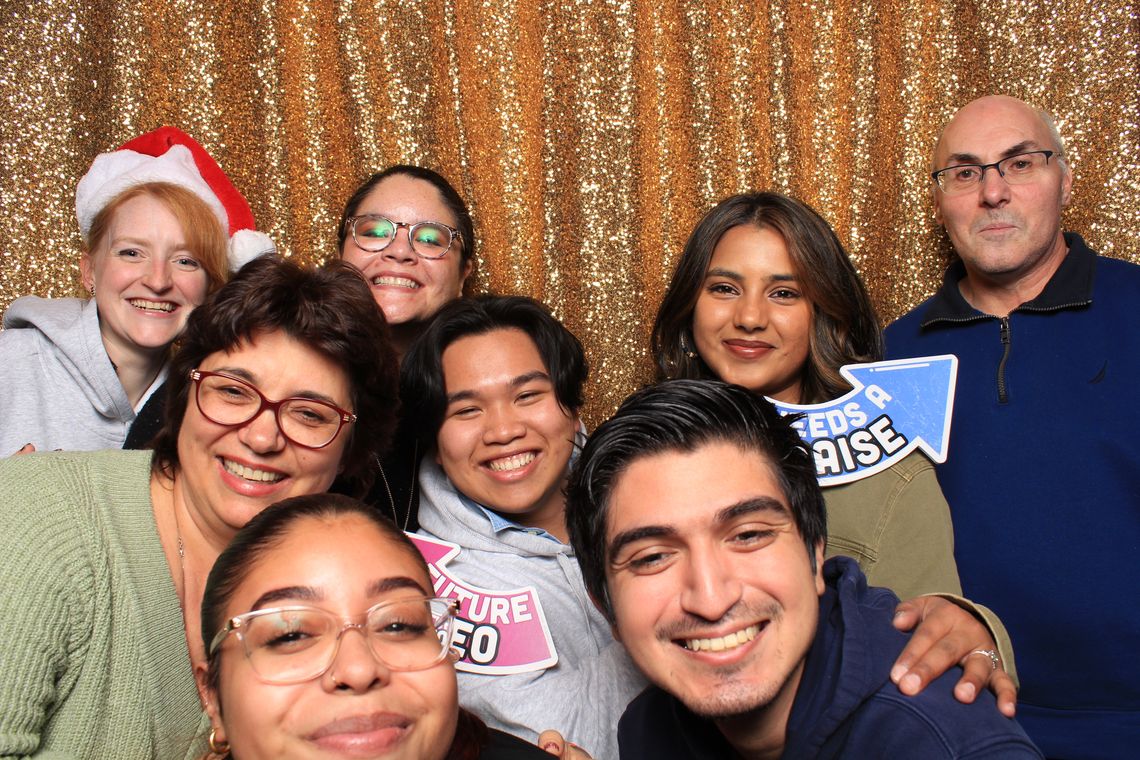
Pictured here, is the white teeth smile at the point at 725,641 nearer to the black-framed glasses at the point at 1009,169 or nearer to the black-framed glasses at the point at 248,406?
the black-framed glasses at the point at 248,406

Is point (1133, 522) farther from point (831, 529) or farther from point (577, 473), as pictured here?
point (577, 473)

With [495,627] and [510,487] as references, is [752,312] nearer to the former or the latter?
[510,487]

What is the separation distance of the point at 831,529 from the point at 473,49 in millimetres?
1536

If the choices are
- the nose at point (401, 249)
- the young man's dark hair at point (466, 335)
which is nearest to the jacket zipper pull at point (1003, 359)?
the young man's dark hair at point (466, 335)

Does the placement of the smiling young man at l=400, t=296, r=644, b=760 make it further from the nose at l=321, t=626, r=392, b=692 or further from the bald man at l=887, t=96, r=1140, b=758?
the bald man at l=887, t=96, r=1140, b=758

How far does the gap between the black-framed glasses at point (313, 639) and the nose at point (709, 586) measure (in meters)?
0.32

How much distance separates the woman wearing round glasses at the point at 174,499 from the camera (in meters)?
1.21

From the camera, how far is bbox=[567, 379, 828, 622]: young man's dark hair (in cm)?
128

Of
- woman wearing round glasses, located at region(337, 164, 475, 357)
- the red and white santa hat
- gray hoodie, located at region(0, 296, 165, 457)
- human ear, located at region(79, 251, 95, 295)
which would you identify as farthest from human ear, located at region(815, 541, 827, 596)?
human ear, located at region(79, 251, 95, 295)

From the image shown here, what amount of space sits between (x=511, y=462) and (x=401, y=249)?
0.64 m

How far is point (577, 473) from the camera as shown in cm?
140

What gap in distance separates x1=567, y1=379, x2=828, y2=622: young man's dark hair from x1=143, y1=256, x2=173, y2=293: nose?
3.30ft

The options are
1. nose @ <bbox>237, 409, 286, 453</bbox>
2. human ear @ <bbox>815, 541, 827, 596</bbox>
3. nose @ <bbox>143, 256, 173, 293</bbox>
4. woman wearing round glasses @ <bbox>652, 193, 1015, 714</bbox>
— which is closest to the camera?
human ear @ <bbox>815, 541, 827, 596</bbox>

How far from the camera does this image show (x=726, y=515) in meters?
1.18
